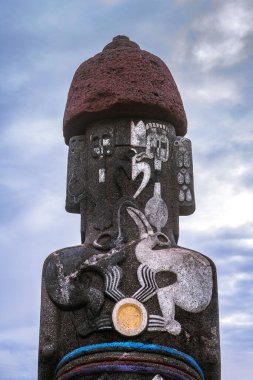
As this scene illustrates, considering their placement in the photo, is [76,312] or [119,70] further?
[119,70]

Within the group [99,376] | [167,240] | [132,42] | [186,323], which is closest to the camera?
[99,376]

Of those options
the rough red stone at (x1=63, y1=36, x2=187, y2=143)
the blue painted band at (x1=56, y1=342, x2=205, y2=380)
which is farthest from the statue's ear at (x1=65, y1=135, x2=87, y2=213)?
the blue painted band at (x1=56, y1=342, x2=205, y2=380)

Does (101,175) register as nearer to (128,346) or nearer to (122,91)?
(122,91)

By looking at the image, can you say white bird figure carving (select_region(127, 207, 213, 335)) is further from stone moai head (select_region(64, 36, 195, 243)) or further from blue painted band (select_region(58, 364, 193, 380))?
blue painted band (select_region(58, 364, 193, 380))

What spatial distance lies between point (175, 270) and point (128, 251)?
47 cm

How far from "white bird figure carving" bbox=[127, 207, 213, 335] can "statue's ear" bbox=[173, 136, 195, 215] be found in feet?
2.37

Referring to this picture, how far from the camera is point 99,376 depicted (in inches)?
256

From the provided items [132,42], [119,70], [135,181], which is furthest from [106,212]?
[132,42]

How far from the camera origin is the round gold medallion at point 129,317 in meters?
6.68

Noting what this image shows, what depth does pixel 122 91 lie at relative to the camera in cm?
780

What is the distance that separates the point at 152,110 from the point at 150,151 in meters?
0.45

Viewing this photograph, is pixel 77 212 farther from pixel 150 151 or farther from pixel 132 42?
pixel 132 42

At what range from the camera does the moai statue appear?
6.69 m

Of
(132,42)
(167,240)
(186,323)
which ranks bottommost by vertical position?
(186,323)
